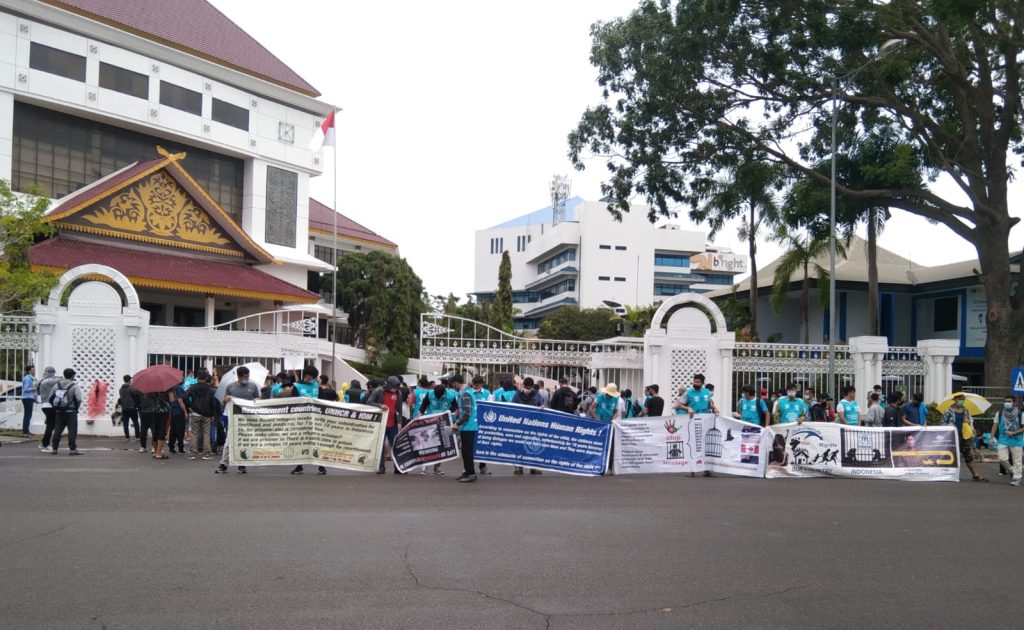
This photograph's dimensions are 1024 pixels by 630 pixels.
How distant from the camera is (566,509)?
10.9 meters

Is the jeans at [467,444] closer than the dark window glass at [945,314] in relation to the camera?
Yes

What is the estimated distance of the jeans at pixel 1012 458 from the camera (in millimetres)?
15305

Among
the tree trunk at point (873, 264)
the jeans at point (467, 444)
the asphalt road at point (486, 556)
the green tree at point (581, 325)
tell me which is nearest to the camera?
the asphalt road at point (486, 556)

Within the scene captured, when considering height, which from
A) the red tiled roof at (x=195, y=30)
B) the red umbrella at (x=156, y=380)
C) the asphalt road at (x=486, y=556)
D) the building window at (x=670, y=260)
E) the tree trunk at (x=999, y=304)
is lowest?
the asphalt road at (x=486, y=556)

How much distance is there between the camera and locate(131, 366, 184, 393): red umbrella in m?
15.6

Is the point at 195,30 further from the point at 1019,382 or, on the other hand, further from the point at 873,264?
the point at 1019,382

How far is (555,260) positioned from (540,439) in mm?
80470

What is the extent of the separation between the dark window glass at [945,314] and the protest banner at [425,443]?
31354 mm

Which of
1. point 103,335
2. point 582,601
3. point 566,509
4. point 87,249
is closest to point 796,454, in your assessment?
point 566,509

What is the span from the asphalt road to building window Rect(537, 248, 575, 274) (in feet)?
255

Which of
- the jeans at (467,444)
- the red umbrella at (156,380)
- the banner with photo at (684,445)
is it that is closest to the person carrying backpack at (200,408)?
the red umbrella at (156,380)

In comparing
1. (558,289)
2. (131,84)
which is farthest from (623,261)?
(131,84)

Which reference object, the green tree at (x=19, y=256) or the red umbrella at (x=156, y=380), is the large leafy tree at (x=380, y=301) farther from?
the red umbrella at (x=156, y=380)

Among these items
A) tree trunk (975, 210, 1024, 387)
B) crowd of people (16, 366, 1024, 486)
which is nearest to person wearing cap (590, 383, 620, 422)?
crowd of people (16, 366, 1024, 486)
